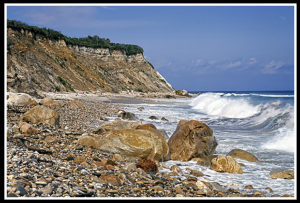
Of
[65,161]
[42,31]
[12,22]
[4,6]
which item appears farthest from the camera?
[42,31]

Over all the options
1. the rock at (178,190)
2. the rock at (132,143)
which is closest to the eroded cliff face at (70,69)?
the rock at (132,143)

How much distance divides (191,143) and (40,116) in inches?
186

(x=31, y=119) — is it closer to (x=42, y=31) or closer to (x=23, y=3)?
(x=23, y=3)

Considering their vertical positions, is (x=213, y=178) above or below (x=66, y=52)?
below

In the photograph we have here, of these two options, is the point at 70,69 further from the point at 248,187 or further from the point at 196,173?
the point at 248,187

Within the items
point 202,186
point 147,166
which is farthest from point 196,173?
point 147,166

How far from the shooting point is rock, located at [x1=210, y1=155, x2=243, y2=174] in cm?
625

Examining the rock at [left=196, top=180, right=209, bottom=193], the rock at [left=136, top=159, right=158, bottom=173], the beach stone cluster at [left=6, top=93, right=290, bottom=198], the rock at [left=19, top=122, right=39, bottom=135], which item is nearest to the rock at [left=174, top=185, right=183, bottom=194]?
the beach stone cluster at [left=6, top=93, right=290, bottom=198]

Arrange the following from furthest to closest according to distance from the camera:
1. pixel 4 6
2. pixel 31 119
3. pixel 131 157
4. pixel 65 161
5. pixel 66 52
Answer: pixel 66 52
pixel 31 119
pixel 131 157
pixel 65 161
pixel 4 6

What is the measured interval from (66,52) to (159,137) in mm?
41484

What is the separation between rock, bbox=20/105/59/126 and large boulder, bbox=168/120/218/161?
12.5ft

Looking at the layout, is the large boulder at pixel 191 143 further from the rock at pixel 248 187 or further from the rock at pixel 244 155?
the rock at pixel 248 187

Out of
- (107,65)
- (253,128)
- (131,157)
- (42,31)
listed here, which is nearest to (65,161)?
(131,157)

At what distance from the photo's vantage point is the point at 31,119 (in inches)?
322
